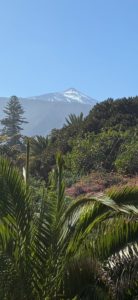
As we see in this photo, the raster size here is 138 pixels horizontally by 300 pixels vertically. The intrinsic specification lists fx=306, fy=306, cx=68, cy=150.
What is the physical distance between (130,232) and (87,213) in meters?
0.54

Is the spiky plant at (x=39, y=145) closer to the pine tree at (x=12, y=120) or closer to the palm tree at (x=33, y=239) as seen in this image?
the palm tree at (x=33, y=239)

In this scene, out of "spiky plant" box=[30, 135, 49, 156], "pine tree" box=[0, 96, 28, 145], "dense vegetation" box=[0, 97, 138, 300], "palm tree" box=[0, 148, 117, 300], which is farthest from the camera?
"pine tree" box=[0, 96, 28, 145]

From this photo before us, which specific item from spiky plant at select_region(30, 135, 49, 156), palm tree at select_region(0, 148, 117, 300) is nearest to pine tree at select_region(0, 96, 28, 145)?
spiky plant at select_region(30, 135, 49, 156)

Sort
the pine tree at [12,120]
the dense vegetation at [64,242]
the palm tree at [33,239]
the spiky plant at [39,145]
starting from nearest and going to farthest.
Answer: the dense vegetation at [64,242]
the palm tree at [33,239]
the spiky plant at [39,145]
the pine tree at [12,120]

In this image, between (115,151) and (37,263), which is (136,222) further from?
(115,151)

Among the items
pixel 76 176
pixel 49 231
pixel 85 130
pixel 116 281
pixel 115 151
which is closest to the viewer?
pixel 116 281

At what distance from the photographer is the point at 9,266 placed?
291 cm

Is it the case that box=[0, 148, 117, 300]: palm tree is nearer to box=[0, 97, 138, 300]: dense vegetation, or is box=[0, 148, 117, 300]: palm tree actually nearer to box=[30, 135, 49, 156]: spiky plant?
box=[0, 97, 138, 300]: dense vegetation

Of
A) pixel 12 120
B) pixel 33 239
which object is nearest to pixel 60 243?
pixel 33 239

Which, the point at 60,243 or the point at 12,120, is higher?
the point at 12,120

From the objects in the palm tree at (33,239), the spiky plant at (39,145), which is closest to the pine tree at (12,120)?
the spiky plant at (39,145)

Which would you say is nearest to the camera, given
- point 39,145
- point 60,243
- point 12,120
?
point 60,243

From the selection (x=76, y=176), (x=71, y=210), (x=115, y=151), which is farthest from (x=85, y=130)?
(x=71, y=210)

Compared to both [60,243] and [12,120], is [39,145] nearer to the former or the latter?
[60,243]
